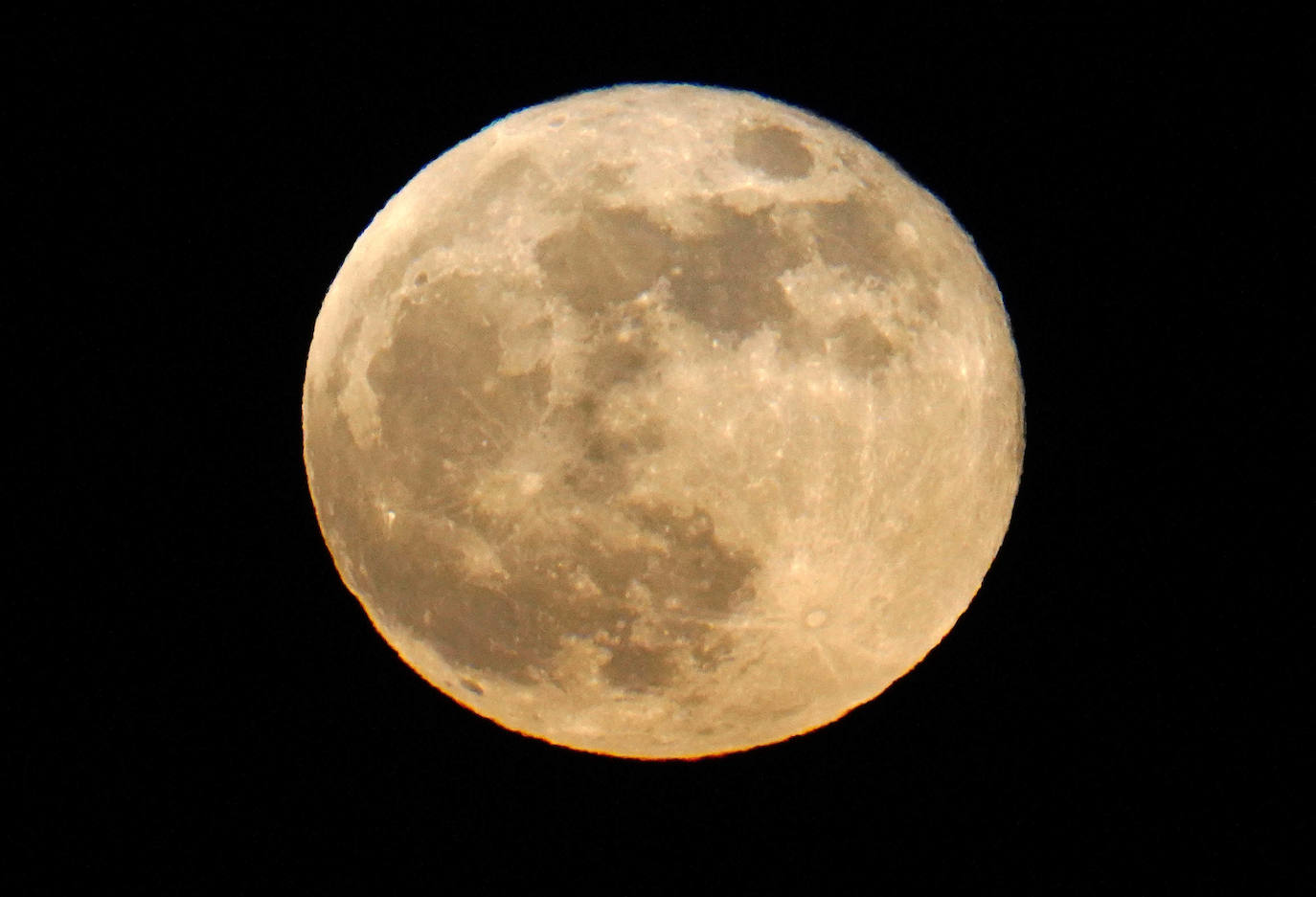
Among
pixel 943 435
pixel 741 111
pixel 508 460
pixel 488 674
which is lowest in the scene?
pixel 488 674

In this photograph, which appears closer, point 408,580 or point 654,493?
point 654,493

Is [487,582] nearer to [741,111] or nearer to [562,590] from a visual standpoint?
[562,590]

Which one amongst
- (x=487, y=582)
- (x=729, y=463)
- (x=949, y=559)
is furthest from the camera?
(x=949, y=559)

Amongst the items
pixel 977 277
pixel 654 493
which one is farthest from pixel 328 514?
pixel 977 277

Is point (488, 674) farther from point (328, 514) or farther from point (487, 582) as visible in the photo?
point (328, 514)

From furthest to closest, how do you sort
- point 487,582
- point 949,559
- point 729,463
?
1. point 949,559
2. point 487,582
3. point 729,463

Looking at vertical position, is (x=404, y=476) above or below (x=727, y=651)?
above

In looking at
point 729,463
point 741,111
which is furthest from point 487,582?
point 741,111
